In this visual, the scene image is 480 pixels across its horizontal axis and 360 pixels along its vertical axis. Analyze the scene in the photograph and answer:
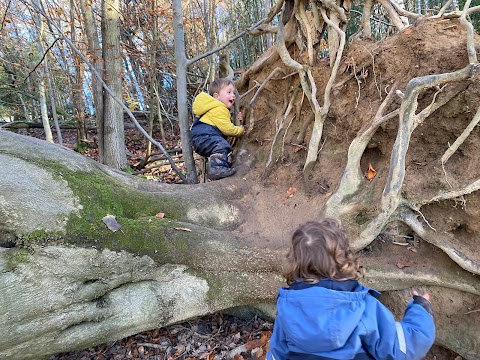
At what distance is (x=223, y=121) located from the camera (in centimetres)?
473

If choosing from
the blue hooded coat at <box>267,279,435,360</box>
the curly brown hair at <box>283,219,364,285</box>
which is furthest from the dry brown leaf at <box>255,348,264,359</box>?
the curly brown hair at <box>283,219,364,285</box>

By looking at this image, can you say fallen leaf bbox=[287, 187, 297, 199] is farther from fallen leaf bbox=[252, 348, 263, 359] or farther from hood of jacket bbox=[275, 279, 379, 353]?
hood of jacket bbox=[275, 279, 379, 353]

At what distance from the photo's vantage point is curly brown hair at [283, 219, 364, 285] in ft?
6.11

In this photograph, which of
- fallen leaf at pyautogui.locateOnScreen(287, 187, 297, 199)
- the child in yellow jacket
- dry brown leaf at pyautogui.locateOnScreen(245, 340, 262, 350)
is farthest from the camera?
the child in yellow jacket

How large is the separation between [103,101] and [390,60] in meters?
4.93

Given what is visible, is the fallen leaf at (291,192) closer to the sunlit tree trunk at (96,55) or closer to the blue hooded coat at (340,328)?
the blue hooded coat at (340,328)

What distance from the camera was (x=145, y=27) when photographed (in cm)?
897

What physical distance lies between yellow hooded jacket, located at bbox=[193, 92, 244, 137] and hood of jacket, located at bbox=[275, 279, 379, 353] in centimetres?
316

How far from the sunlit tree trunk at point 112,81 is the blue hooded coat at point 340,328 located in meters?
5.62

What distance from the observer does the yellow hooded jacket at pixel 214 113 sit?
4.69 metres

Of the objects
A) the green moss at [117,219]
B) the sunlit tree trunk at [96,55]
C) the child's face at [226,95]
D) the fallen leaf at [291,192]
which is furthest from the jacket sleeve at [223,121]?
the sunlit tree trunk at [96,55]

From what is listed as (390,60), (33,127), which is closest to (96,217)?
(390,60)

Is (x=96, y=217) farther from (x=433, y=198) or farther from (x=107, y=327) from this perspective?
(x=433, y=198)

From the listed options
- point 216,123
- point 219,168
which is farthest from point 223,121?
point 219,168
